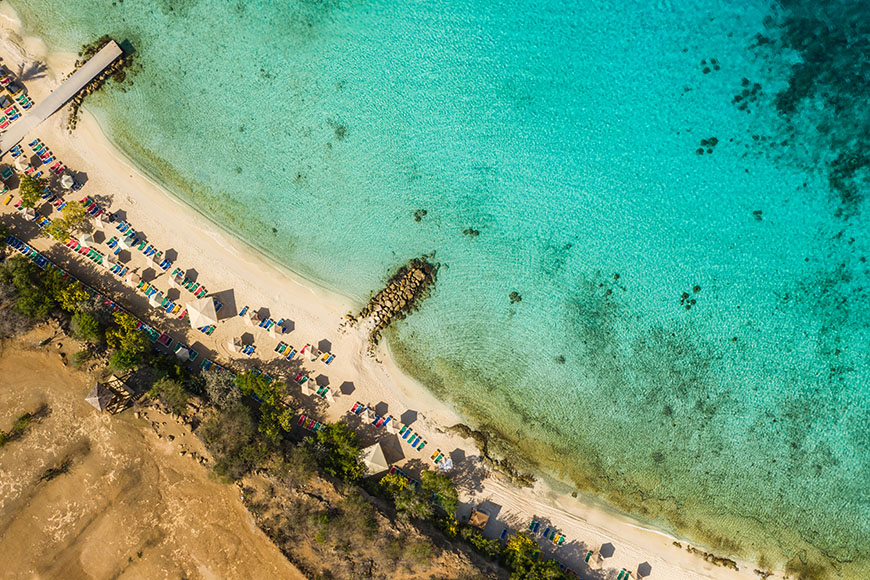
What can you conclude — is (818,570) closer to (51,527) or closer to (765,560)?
(765,560)

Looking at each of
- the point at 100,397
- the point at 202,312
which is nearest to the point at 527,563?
the point at 202,312

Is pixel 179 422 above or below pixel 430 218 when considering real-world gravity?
below

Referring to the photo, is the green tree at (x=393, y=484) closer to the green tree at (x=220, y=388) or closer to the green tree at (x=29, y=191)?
the green tree at (x=220, y=388)

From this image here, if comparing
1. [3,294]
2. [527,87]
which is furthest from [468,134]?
[3,294]

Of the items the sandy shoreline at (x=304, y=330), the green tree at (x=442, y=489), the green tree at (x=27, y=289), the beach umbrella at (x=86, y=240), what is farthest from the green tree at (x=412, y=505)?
the beach umbrella at (x=86, y=240)

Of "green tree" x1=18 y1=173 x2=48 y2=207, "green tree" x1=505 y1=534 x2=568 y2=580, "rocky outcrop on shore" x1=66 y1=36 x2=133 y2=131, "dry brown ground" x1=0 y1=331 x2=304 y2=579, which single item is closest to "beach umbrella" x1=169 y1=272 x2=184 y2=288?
"dry brown ground" x1=0 y1=331 x2=304 y2=579

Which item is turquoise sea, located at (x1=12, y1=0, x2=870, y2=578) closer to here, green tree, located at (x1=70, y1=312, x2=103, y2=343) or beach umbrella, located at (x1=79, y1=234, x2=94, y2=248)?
beach umbrella, located at (x1=79, y1=234, x2=94, y2=248)
